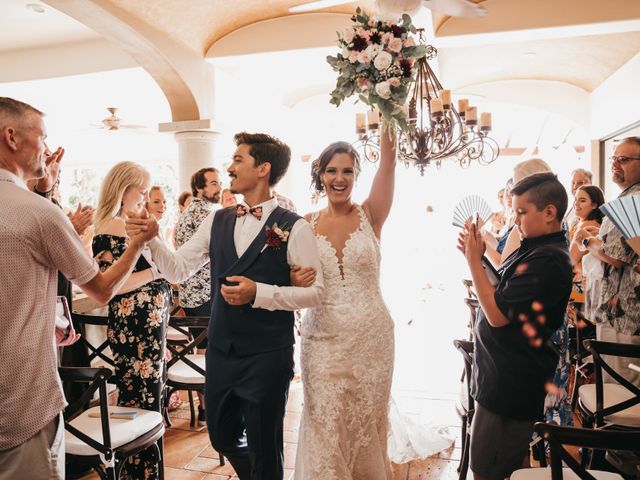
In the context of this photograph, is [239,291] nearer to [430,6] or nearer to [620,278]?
[430,6]

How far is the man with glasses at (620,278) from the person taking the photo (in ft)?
10.3

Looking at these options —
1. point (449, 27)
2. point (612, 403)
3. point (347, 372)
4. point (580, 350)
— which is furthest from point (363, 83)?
point (449, 27)

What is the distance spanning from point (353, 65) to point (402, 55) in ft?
0.72

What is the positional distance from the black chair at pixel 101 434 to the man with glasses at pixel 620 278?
2.80 metres

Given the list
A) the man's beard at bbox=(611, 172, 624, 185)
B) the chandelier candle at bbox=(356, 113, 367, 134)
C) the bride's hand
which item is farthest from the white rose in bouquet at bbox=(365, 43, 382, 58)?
the chandelier candle at bbox=(356, 113, 367, 134)

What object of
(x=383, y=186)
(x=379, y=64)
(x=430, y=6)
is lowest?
(x=383, y=186)

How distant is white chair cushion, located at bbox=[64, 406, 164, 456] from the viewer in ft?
7.70

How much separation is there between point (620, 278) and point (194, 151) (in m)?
5.08

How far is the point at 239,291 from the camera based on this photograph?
1938 millimetres

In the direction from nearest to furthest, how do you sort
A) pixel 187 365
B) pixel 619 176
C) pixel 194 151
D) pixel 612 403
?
pixel 612 403
pixel 619 176
pixel 187 365
pixel 194 151

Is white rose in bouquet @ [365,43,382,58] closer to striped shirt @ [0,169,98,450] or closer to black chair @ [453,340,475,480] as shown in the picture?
striped shirt @ [0,169,98,450]

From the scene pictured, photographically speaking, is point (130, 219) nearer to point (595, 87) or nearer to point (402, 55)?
point (402, 55)

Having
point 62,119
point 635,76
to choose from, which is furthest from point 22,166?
point 62,119

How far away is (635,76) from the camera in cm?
674
